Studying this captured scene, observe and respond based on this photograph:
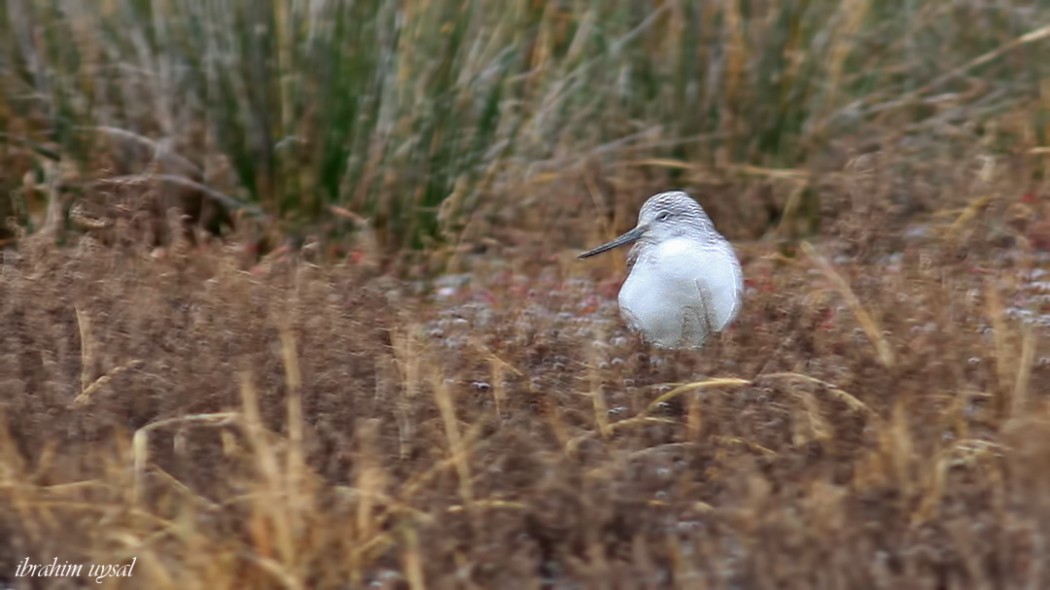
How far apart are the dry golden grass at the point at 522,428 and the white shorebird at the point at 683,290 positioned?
0.25ft

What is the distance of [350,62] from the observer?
5102mm

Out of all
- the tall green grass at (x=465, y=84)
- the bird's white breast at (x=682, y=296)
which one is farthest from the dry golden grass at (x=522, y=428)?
the tall green grass at (x=465, y=84)

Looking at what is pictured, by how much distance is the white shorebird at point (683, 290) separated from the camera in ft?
12.1

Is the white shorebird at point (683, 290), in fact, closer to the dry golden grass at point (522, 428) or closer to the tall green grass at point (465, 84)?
the dry golden grass at point (522, 428)

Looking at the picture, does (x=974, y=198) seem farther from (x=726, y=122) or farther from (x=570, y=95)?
(x=570, y=95)

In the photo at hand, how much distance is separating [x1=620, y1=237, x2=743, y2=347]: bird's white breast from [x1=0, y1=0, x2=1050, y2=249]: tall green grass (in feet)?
4.28

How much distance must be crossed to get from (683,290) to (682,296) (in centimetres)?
2

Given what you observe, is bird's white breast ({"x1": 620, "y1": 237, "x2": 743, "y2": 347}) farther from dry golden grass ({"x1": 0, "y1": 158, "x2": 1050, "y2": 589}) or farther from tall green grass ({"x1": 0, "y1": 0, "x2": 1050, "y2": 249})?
tall green grass ({"x1": 0, "y1": 0, "x2": 1050, "y2": 249})

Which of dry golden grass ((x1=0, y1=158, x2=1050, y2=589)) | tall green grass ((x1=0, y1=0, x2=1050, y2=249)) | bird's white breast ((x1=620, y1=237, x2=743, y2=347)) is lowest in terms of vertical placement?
dry golden grass ((x1=0, y1=158, x2=1050, y2=589))

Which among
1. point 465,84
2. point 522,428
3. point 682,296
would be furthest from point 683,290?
point 465,84

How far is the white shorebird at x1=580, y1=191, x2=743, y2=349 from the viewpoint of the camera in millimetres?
3682

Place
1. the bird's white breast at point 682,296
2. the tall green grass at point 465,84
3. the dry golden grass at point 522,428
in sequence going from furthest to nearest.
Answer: the tall green grass at point 465,84 → the bird's white breast at point 682,296 → the dry golden grass at point 522,428

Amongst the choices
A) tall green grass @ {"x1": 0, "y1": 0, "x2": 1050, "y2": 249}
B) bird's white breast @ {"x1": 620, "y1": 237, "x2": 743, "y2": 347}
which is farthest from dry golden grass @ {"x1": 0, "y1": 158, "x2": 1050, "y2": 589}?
tall green grass @ {"x1": 0, "y1": 0, "x2": 1050, "y2": 249}

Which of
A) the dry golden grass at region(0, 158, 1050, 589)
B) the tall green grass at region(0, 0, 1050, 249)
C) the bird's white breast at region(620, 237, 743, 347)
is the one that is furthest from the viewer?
the tall green grass at region(0, 0, 1050, 249)
